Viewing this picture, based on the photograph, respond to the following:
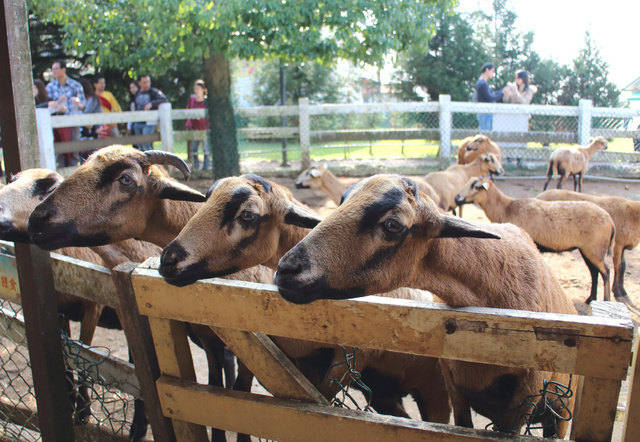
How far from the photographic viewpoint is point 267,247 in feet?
10.6

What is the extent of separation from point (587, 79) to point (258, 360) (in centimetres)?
2185

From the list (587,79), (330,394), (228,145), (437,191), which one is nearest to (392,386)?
(330,394)

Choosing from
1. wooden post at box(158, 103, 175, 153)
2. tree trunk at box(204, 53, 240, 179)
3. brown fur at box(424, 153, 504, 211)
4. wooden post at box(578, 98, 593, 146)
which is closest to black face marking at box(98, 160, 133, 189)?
brown fur at box(424, 153, 504, 211)

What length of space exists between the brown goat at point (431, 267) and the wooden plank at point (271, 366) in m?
0.30

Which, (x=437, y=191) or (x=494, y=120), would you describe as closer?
(x=437, y=191)

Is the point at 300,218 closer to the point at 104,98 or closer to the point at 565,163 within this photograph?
the point at 565,163

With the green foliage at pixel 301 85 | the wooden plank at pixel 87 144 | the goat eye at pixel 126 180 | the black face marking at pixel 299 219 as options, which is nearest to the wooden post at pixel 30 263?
the goat eye at pixel 126 180

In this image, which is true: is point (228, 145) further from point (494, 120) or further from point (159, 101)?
point (494, 120)

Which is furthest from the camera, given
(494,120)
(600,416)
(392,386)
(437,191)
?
(494,120)

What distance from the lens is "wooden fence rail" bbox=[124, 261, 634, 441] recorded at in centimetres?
173

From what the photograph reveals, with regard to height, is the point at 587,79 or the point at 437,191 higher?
the point at 587,79

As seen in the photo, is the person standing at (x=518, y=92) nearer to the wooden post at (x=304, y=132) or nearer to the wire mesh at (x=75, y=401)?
the wooden post at (x=304, y=132)

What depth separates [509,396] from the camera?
268cm

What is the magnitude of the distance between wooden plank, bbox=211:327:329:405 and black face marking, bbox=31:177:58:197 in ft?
7.21
